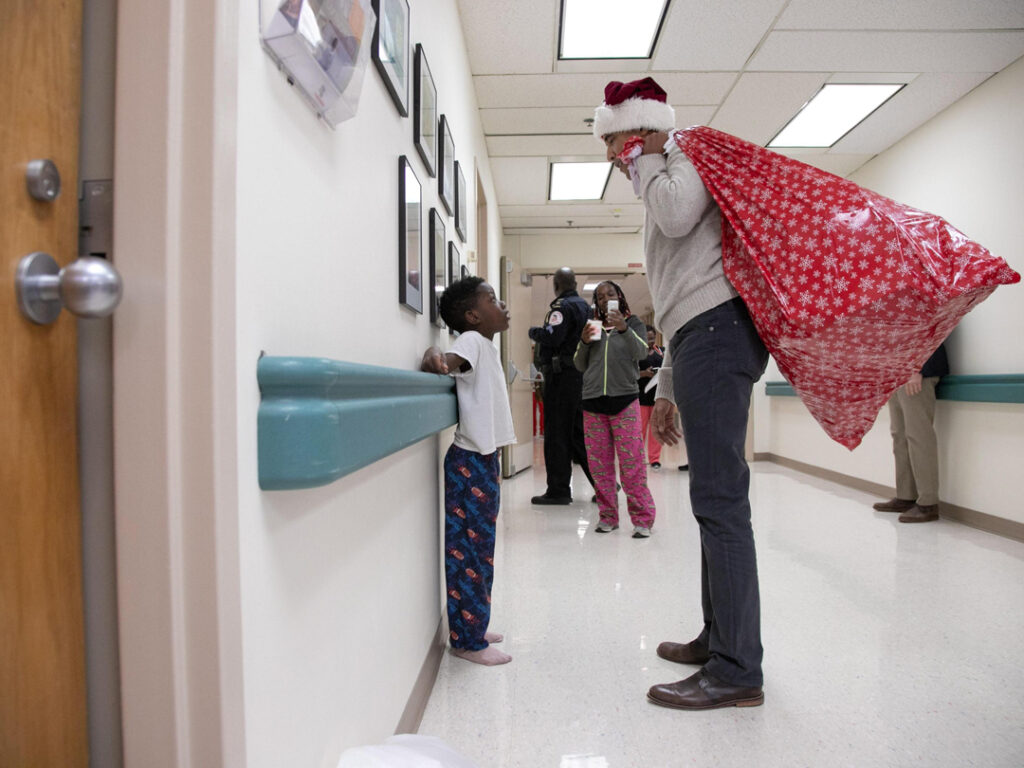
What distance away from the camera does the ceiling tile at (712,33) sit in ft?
9.71

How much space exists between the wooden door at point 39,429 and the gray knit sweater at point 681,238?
1198mm

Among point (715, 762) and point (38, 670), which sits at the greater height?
point (38, 670)

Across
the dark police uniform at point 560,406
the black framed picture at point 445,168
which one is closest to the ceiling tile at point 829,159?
the dark police uniform at point 560,406

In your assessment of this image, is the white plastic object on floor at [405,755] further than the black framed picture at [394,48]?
No

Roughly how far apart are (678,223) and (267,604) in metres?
1.23

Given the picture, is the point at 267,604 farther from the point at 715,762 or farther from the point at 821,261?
the point at 821,261

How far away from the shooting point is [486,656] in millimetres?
1727

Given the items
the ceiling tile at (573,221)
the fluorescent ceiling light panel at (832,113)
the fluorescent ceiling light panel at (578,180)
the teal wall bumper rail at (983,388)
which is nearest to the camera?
the teal wall bumper rail at (983,388)

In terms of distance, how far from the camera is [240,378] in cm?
57

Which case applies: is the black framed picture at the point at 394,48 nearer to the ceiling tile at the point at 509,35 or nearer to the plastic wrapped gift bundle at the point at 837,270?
the plastic wrapped gift bundle at the point at 837,270

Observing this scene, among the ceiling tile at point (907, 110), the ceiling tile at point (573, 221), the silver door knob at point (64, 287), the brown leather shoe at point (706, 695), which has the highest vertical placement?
the ceiling tile at point (907, 110)

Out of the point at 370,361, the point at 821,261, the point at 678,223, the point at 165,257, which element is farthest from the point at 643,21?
the point at 165,257

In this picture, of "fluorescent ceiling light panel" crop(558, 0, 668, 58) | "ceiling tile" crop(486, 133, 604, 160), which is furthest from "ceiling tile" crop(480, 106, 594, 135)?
"fluorescent ceiling light panel" crop(558, 0, 668, 58)

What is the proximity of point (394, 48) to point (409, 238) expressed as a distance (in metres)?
0.40
